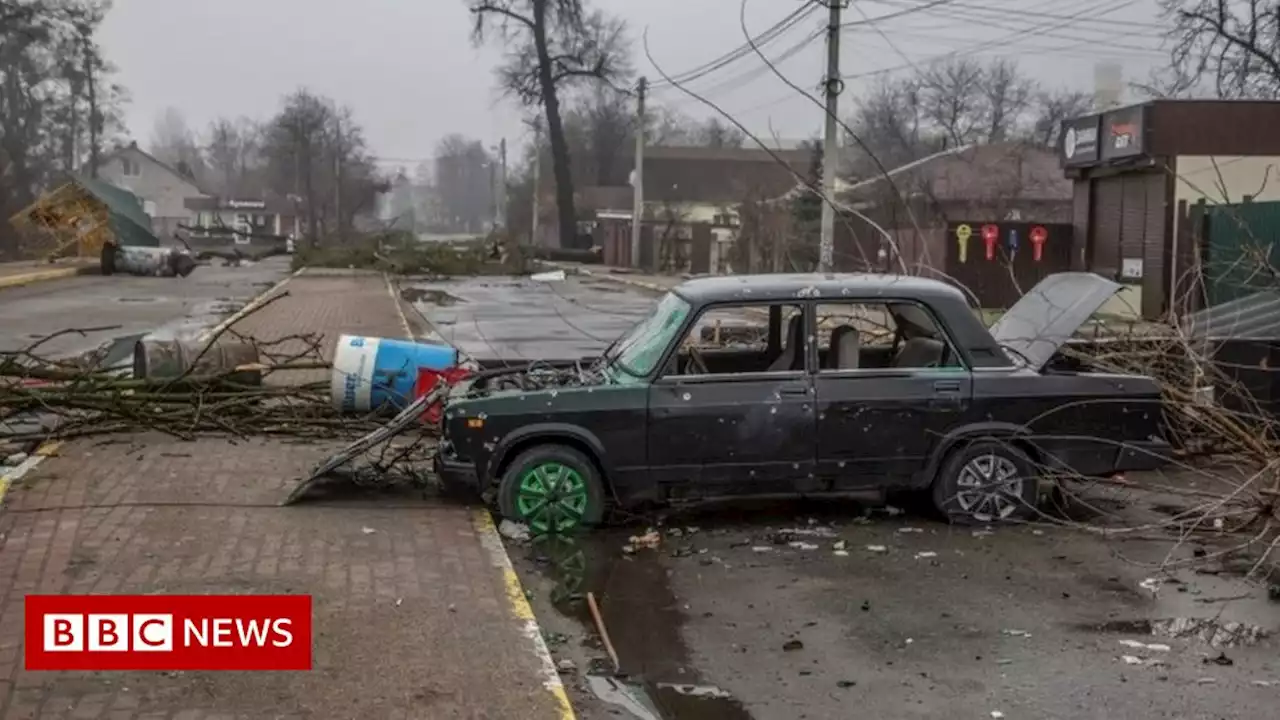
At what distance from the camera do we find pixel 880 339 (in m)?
8.95

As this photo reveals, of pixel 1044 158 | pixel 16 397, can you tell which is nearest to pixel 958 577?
pixel 16 397

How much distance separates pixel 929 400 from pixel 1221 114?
21249 mm

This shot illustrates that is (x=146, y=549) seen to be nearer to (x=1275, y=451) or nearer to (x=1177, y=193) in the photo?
(x=1275, y=451)

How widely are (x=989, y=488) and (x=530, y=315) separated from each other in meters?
19.8

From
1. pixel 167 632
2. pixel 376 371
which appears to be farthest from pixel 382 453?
pixel 167 632

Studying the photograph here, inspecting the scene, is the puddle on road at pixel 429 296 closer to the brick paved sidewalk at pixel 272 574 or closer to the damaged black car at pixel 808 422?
the brick paved sidewalk at pixel 272 574

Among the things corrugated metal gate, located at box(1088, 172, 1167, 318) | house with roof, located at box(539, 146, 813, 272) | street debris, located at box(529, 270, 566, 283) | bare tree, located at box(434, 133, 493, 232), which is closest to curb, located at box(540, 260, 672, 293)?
street debris, located at box(529, 270, 566, 283)

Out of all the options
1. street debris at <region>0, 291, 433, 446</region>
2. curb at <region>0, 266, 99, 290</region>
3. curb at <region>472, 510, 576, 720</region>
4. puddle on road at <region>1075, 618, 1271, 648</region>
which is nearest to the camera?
curb at <region>472, 510, 576, 720</region>

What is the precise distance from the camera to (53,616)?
554cm

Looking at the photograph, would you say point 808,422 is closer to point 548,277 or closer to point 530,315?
point 530,315

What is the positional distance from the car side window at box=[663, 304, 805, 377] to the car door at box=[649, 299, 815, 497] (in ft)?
0.71

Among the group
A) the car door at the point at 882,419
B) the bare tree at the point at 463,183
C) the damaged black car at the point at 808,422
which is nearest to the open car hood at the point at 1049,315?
the damaged black car at the point at 808,422

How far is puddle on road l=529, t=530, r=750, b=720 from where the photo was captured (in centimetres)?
518

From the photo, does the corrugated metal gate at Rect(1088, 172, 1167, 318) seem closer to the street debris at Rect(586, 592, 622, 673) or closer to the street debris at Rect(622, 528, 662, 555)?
the street debris at Rect(622, 528, 662, 555)
